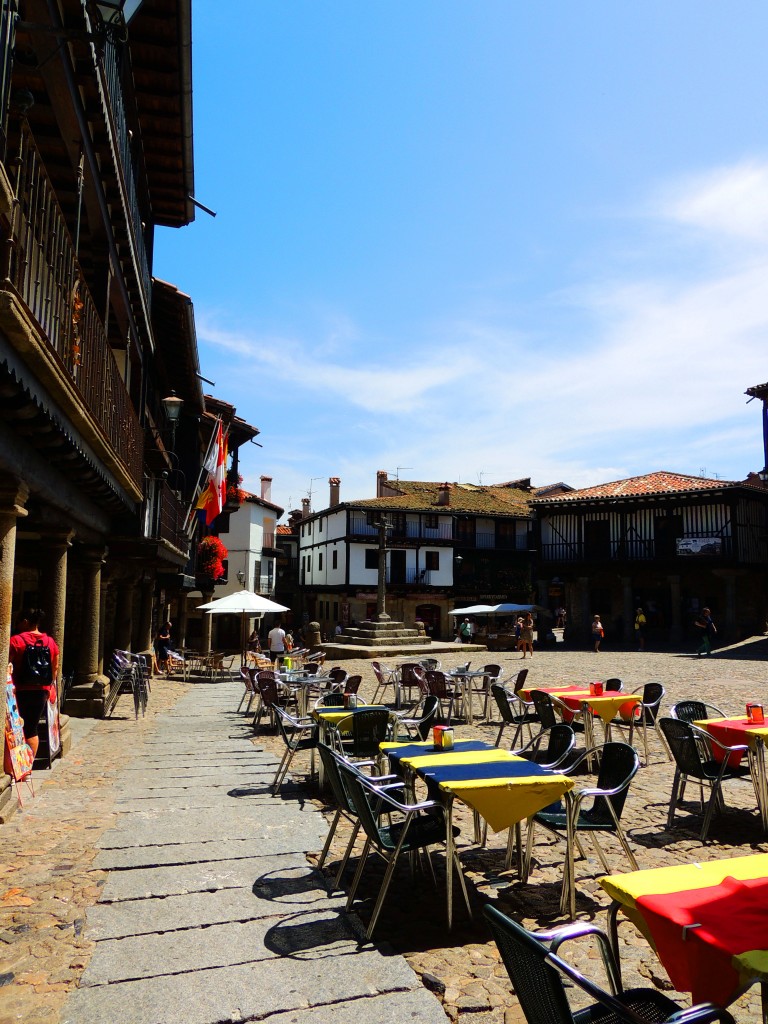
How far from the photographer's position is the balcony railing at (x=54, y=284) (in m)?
4.68

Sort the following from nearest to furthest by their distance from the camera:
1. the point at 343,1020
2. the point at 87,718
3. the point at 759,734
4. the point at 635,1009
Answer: the point at 635,1009, the point at 343,1020, the point at 759,734, the point at 87,718

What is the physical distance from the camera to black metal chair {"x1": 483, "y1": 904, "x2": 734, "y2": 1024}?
7.06 ft

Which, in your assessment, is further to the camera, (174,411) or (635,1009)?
(174,411)

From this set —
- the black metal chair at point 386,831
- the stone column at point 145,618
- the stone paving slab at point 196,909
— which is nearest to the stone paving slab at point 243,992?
the black metal chair at point 386,831

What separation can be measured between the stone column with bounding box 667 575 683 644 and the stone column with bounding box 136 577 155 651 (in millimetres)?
20376

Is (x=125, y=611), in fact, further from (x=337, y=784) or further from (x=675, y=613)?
(x=675, y=613)

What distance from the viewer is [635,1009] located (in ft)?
8.42

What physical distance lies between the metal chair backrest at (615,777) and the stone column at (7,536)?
471cm

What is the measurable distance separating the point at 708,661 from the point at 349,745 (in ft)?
58.4

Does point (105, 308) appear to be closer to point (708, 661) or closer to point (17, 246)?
point (17, 246)

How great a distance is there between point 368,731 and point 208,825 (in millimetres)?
1728

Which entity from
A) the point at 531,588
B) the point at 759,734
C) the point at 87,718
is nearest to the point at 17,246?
the point at 759,734

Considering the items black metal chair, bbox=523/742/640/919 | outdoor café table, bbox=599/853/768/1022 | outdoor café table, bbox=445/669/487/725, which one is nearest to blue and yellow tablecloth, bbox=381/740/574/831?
black metal chair, bbox=523/742/640/919

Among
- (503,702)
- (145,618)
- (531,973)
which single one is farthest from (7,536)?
(145,618)
